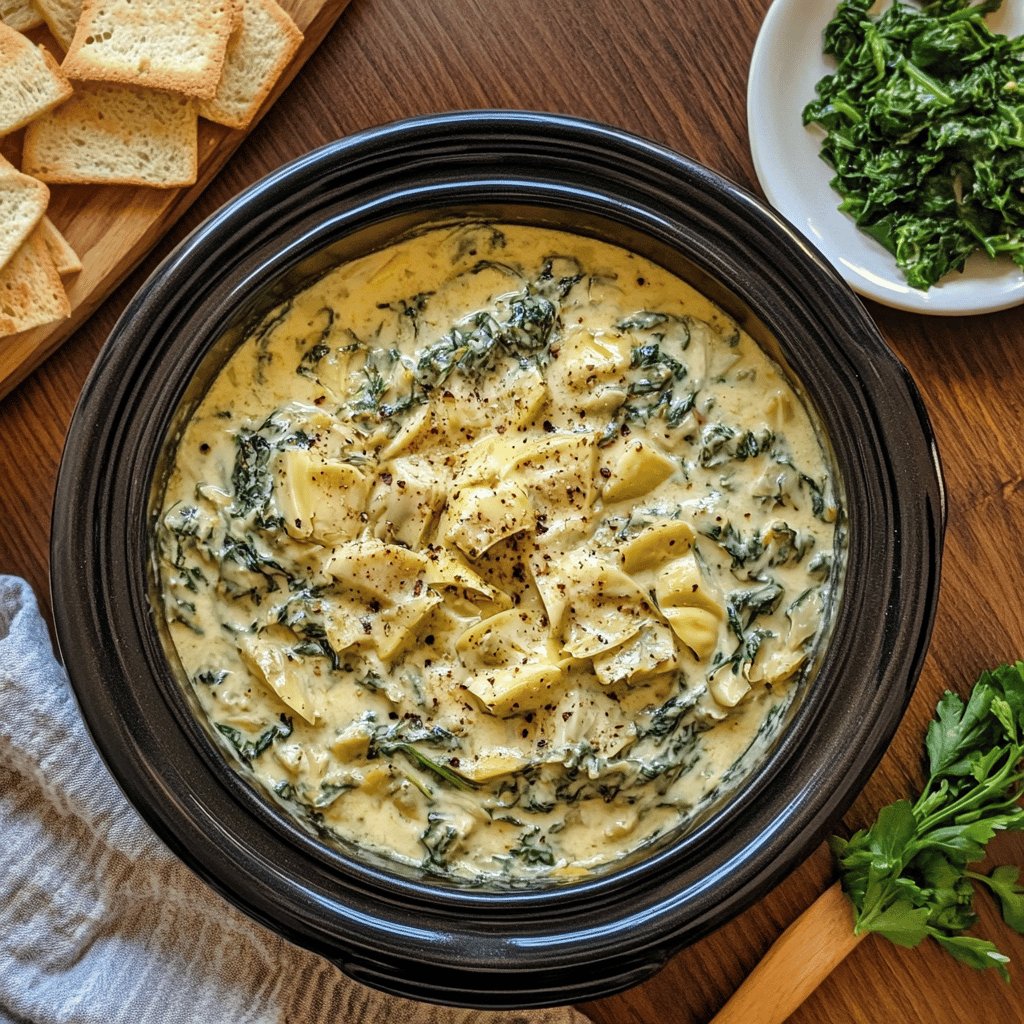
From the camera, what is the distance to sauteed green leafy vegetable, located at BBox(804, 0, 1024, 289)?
2834 mm

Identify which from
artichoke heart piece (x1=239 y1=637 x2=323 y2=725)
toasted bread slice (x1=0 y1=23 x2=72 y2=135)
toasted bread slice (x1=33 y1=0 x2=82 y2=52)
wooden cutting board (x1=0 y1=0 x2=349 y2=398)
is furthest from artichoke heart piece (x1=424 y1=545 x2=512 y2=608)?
toasted bread slice (x1=33 y1=0 x2=82 y2=52)

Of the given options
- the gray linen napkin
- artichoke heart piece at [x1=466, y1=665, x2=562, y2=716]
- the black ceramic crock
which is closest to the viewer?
the black ceramic crock

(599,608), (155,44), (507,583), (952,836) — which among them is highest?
(155,44)

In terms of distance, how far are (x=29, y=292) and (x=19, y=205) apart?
0.72 feet

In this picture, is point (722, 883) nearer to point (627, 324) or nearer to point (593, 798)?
point (593, 798)

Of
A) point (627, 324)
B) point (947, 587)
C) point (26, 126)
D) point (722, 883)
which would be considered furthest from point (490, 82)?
point (722, 883)

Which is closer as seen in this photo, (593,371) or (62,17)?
(593,371)

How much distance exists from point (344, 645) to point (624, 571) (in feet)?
2.25

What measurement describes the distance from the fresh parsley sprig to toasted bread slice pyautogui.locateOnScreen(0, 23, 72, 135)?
275 centimetres

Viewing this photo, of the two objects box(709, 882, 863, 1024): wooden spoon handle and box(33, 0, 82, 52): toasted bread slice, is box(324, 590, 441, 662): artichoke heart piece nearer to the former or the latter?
box(709, 882, 863, 1024): wooden spoon handle

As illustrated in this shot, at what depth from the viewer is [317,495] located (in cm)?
261

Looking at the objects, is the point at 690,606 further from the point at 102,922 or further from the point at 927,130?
the point at 102,922

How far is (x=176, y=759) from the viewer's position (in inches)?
96.1

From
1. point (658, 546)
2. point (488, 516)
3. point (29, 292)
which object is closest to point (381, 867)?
point (488, 516)
